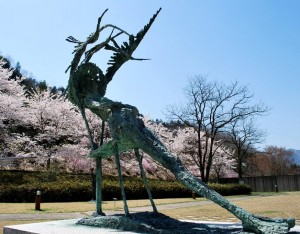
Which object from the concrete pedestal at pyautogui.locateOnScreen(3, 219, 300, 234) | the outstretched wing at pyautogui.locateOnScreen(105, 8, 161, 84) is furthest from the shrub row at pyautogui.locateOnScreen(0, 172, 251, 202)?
the outstretched wing at pyautogui.locateOnScreen(105, 8, 161, 84)

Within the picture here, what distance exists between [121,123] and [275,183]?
34.7 m

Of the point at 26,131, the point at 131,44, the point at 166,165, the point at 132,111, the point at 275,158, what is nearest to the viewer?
the point at 166,165

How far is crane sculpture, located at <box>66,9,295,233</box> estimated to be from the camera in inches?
183

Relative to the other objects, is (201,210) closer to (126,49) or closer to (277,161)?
(126,49)

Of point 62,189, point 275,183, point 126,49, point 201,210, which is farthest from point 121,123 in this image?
point 275,183

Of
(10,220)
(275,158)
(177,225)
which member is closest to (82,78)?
(177,225)

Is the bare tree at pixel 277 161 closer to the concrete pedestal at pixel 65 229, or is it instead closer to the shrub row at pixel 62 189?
the shrub row at pixel 62 189

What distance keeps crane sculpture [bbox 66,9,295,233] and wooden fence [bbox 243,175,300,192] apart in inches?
1262

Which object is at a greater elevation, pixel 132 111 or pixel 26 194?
pixel 132 111

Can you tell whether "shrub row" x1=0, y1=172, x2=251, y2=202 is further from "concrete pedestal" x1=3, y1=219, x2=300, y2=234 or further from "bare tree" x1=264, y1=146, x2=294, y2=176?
"bare tree" x1=264, y1=146, x2=294, y2=176

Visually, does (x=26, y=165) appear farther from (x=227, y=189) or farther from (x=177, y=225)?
(x=177, y=225)

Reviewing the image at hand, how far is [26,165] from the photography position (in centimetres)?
3045

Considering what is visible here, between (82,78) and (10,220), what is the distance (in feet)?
20.8

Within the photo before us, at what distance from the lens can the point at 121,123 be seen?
20.7ft
